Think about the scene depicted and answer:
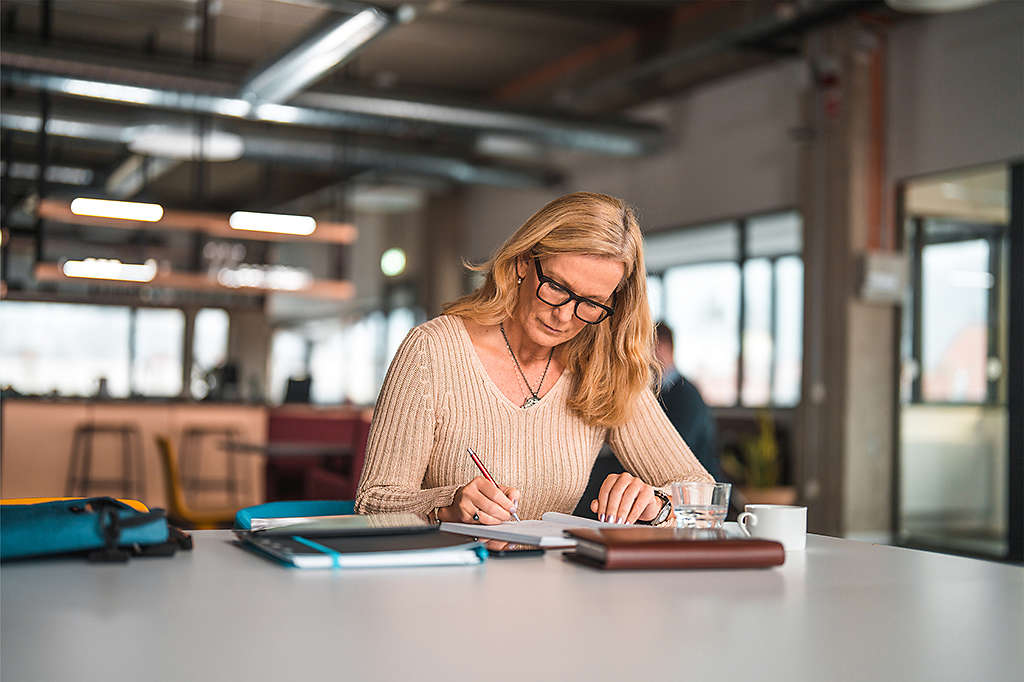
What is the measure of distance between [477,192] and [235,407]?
4.34 metres

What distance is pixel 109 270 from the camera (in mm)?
9117

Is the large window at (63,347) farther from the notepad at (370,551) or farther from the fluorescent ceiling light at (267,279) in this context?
the notepad at (370,551)

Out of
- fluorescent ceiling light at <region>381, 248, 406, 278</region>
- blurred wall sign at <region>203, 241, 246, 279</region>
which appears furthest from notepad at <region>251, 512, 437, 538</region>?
fluorescent ceiling light at <region>381, 248, 406, 278</region>

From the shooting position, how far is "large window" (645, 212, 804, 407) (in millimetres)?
8375

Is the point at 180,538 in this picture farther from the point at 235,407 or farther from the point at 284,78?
the point at 235,407

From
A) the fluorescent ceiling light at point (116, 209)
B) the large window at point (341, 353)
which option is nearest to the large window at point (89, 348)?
the large window at point (341, 353)

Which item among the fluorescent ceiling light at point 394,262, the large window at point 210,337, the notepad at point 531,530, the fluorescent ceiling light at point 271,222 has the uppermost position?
the fluorescent ceiling light at point 394,262

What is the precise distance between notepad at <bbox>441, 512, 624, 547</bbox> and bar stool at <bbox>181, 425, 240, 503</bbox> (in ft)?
25.0

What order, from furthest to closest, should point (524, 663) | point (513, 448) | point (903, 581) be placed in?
point (513, 448) → point (903, 581) → point (524, 663)

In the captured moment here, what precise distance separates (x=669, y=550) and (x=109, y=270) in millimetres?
8568

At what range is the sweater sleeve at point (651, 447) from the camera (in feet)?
7.50

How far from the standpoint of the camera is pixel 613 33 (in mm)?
8930

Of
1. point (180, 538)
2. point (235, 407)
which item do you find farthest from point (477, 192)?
point (180, 538)

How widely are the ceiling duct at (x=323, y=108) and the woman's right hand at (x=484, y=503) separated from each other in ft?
20.0
